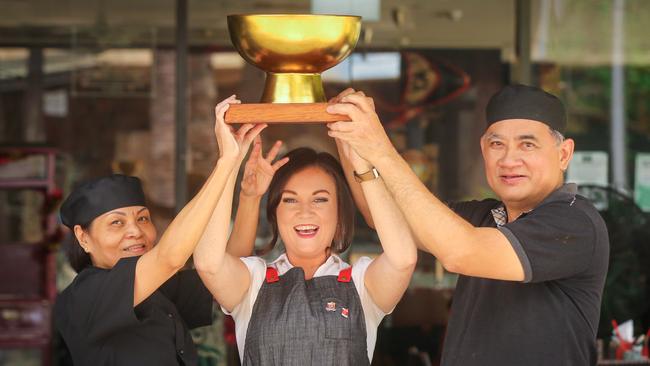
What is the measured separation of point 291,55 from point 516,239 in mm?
639

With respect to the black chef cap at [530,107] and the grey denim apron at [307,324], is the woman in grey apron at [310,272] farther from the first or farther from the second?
the black chef cap at [530,107]

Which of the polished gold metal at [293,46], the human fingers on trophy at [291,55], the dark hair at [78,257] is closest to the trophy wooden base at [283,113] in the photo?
the human fingers on trophy at [291,55]

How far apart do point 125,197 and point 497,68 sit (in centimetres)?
335

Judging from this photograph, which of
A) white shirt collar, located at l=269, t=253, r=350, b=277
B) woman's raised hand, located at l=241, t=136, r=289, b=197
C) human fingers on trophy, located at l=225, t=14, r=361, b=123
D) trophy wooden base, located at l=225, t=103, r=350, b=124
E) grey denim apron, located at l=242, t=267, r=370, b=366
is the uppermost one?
human fingers on trophy, located at l=225, t=14, r=361, b=123

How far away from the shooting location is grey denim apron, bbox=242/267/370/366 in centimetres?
260

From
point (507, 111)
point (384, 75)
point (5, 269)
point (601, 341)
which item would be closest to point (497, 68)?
point (384, 75)

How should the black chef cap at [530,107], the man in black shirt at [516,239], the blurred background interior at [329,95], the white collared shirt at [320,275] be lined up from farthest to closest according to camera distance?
the blurred background interior at [329,95] < the white collared shirt at [320,275] < the black chef cap at [530,107] < the man in black shirt at [516,239]

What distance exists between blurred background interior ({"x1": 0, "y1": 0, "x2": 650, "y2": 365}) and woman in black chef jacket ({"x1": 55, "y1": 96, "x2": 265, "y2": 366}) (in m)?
2.38

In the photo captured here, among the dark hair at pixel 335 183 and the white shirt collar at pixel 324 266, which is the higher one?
the dark hair at pixel 335 183

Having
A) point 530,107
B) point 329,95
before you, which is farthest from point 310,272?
point 329,95

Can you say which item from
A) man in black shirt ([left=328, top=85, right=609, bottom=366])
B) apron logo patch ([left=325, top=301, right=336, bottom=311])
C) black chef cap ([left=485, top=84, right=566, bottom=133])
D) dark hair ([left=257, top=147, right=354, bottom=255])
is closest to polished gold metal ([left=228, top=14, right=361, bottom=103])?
man in black shirt ([left=328, top=85, right=609, bottom=366])

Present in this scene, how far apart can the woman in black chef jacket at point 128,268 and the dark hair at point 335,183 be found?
219mm

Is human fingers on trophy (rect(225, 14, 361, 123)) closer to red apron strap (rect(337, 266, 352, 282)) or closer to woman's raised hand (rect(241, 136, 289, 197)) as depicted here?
woman's raised hand (rect(241, 136, 289, 197))

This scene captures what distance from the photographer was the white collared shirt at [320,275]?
2693mm
